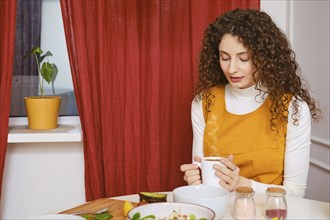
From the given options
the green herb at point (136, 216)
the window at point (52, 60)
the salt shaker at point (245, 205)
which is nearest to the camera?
the green herb at point (136, 216)

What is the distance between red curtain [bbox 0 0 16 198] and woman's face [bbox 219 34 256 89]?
41.0 inches

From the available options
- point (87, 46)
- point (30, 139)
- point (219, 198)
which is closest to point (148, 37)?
point (87, 46)

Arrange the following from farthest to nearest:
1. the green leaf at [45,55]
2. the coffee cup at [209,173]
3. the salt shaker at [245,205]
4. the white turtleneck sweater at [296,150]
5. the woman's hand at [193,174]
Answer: the green leaf at [45,55]
the white turtleneck sweater at [296,150]
the woman's hand at [193,174]
the coffee cup at [209,173]
the salt shaker at [245,205]

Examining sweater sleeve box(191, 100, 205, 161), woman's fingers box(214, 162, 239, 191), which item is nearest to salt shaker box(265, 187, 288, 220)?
woman's fingers box(214, 162, 239, 191)

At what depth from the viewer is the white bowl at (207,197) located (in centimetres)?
122

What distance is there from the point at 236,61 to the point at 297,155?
0.43m

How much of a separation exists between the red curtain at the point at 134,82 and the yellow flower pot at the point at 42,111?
0.55ft

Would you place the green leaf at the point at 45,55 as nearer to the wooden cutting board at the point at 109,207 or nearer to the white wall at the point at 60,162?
the white wall at the point at 60,162

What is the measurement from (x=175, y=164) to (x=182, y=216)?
1328 millimetres

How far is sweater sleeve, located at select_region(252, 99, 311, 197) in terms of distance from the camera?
1.78m

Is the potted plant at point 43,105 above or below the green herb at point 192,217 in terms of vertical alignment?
above

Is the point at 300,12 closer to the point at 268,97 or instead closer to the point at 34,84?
the point at 268,97

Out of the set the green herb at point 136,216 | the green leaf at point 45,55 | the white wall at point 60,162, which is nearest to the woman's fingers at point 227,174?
the green herb at point 136,216

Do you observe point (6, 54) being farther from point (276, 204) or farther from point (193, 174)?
point (276, 204)
